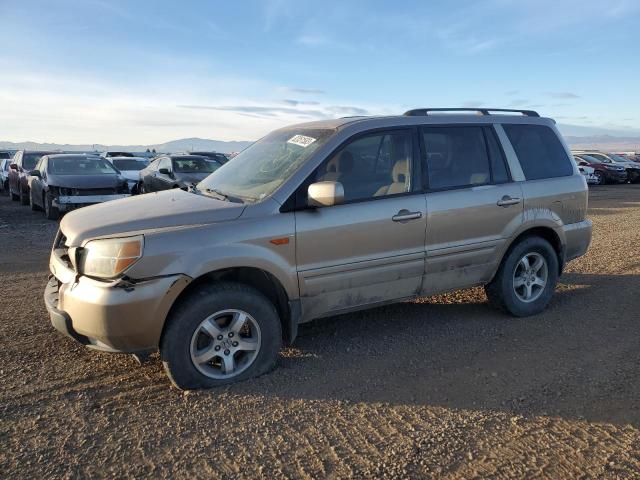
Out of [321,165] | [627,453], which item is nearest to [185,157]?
[321,165]

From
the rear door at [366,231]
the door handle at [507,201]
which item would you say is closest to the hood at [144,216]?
the rear door at [366,231]

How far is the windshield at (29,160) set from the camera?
16547 millimetres

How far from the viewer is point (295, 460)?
3004mm

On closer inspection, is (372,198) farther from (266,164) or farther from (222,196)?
(222,196)

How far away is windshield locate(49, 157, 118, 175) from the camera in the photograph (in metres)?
12.9

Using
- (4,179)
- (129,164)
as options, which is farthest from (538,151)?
(4,179)

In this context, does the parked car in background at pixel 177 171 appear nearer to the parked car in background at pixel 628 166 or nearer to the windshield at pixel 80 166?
the windshield at pixel 80 166

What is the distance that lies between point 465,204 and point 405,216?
697mm

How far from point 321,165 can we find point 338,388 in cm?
166

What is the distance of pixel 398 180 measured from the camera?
4.57 metres

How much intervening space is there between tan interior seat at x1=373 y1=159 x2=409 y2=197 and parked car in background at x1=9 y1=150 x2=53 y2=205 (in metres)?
13.8

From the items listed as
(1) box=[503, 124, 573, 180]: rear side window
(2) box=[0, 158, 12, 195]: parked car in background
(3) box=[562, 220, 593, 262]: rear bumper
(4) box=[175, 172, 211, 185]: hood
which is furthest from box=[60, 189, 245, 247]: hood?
(2) box=[0, 158, 12, 195]: parked car in background

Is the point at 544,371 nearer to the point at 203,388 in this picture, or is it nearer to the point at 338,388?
the point at 338,388

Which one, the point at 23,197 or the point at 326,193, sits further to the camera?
the point at 23,197
